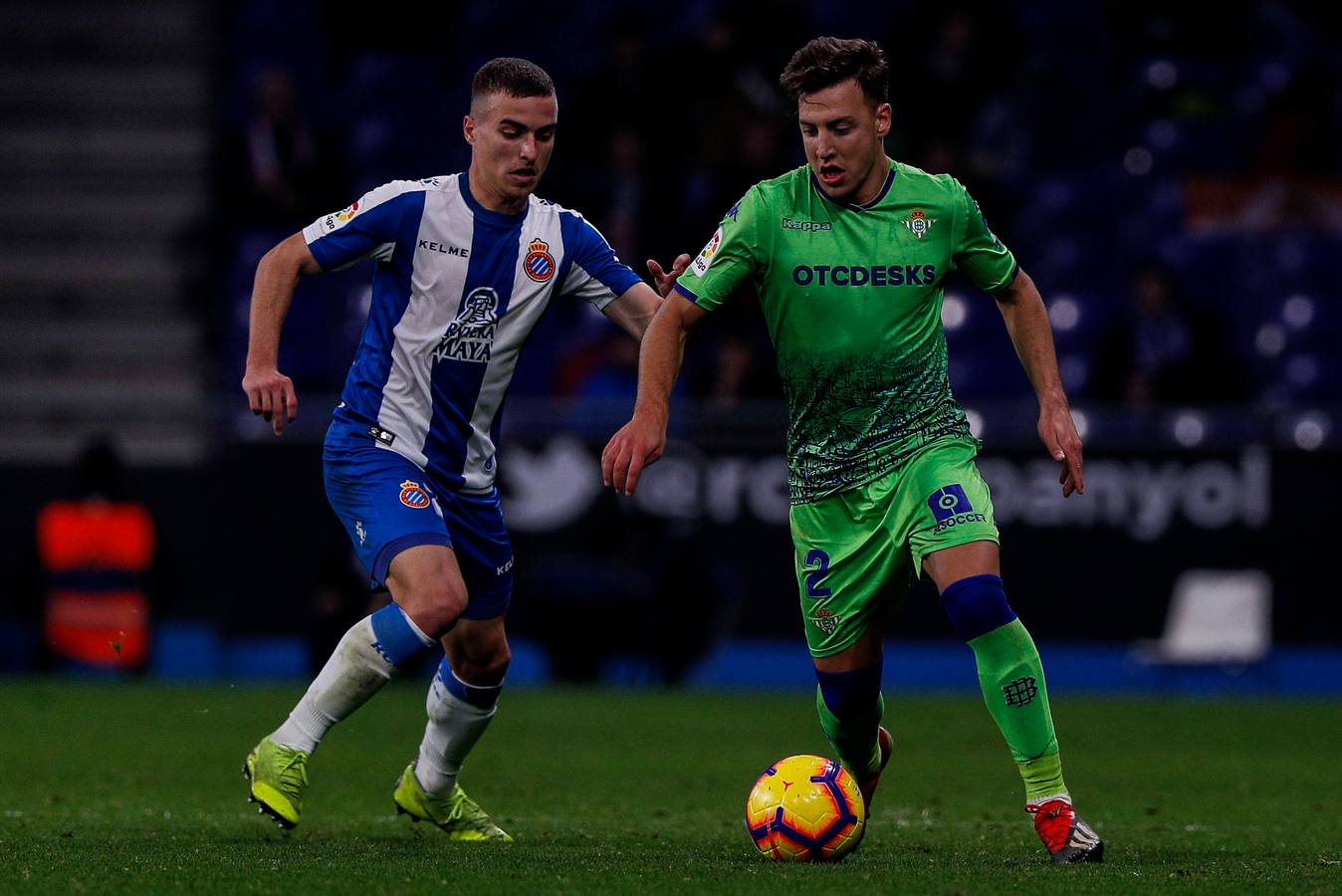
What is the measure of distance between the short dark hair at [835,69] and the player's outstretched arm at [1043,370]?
0.78 m

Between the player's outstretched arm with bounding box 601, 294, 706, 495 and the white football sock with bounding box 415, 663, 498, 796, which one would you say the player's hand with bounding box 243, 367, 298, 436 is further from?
the white football sock with bounding box 415, 663, 498, 796

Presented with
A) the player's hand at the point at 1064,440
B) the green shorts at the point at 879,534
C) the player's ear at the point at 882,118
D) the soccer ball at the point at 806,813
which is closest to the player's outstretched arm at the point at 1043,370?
the player's hand at the point at 1064,440

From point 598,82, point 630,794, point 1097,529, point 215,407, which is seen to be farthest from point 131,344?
point 630,794

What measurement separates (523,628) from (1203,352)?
5.64 m

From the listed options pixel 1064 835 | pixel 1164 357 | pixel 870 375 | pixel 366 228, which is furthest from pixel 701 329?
pixel 1064 835

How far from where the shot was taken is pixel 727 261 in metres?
6.63

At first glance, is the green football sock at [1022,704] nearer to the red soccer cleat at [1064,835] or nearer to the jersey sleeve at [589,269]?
the red soccer cleat at [1064,835]

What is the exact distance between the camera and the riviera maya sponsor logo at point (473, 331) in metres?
7.09

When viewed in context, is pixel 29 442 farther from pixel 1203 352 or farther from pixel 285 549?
pixel 1203 352

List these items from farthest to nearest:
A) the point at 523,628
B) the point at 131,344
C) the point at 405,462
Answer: the point at 131,344 → the point at 523,628 → the point at 405,462

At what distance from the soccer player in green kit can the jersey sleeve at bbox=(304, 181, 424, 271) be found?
0.87 meters

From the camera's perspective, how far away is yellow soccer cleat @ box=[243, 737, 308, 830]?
666 centimetres

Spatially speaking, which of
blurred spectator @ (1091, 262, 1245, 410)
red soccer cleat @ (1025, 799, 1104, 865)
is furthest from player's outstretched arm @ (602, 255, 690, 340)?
blurred spectator @ (1091, 262, 1245, 410)

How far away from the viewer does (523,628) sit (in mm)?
16000
